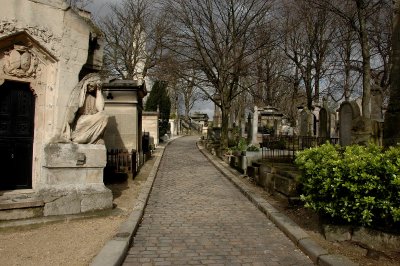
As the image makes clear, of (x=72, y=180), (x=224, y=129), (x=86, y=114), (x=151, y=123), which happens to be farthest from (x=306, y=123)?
(x=72, y=180)

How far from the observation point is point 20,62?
663cm

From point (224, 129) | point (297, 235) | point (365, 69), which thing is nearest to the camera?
point (297, 235)

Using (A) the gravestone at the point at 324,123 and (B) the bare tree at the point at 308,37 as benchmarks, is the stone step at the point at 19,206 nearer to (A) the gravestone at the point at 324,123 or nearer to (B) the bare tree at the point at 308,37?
(A) the gravestone at the point at 324,123

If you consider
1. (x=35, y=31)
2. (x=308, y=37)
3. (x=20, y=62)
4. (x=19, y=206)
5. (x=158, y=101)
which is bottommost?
(x=19, y=206)

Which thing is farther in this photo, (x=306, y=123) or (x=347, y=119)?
(x=306, y=123)

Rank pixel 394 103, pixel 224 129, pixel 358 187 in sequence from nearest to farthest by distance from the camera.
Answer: pixel 358 187
pixel 394 103
pixel 224 129

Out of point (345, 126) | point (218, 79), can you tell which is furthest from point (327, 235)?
point (218, 79)

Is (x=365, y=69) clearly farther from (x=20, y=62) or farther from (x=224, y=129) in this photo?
(x=20, y=62)

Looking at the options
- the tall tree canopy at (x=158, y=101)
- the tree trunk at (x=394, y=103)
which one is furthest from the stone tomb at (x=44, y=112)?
the tall tree canopy at (x=158, y=101)

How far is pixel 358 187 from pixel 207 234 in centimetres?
252

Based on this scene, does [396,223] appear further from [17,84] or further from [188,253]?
[17,84]

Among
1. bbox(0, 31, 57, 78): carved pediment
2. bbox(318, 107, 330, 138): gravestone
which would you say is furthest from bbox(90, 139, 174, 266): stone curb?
bbox(318, 107, 330, 138): gravestone

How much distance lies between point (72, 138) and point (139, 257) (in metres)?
3.02

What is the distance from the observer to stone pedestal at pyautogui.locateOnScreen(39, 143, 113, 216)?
21.2 feet
